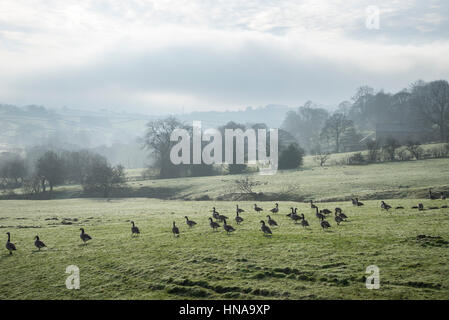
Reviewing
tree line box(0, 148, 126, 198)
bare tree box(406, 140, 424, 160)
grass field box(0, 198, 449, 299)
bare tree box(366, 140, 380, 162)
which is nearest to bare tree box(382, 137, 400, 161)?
bare tree box(366, 140, 380, 162)

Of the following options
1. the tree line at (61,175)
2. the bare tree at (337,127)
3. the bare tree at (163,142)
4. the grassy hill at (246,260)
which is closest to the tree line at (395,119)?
the bare tree at (337,127)

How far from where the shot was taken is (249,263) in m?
20.4

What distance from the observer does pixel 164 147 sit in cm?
11481

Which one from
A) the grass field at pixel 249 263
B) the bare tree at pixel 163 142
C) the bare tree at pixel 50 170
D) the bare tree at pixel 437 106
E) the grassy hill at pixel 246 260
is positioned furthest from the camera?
the bare tree at pixel 437 106

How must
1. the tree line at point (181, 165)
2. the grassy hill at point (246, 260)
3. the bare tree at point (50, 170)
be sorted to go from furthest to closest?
1. the tree line at point (181, 165)
2. the bare tree at point (50, 170)
3. the grassy hill at point (246, 260)

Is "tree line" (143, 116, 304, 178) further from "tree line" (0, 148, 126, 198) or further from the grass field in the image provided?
the grass field

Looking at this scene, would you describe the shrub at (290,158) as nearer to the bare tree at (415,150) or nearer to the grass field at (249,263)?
the bare tree at (415,150)

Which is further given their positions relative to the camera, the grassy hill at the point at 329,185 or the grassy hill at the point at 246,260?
the grassy hill at the point at 329,185

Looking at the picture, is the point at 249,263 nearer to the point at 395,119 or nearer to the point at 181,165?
the point at 181,165

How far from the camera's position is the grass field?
56.1 feet

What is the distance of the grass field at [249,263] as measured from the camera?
1709 centimetres

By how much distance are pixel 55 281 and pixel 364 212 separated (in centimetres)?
2828

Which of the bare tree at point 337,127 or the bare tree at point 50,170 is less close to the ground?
the bare tree at point 337,127

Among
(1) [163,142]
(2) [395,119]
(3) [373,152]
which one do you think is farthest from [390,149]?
(2) [395,119]
